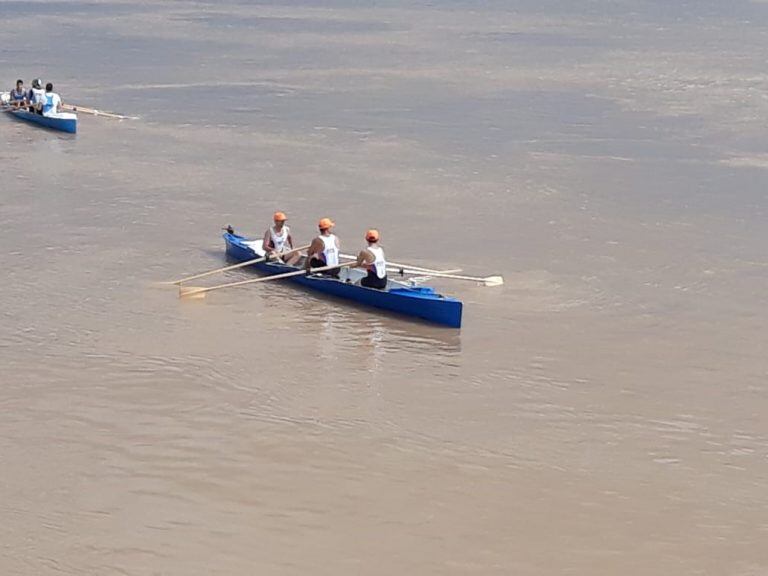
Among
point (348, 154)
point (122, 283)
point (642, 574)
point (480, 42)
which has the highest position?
point (480, 42)

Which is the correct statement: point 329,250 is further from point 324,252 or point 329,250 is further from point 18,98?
point 18,98

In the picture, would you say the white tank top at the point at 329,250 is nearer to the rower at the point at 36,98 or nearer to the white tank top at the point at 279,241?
the white tank top at the point at 279,241

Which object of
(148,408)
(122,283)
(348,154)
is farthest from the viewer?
(348,154)

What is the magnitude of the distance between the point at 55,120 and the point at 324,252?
14.1 metres

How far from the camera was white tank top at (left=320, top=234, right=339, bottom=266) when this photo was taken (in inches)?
731

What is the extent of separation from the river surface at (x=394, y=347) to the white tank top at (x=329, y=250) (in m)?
0.62

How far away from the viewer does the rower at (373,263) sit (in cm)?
1775

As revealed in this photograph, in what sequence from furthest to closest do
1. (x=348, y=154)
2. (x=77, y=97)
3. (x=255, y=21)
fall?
(x=255, y=21), (x=77, y=97), (x=348, y=154)

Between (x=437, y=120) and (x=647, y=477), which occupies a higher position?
(x=437, y=120)

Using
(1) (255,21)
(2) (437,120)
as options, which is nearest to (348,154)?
(2) (437,120)

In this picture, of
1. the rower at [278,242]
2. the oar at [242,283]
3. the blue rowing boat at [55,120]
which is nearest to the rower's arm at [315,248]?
the oar at [242,283]

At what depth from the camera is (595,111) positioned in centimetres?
3444

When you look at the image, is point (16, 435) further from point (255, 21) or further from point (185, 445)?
point (255, 21)

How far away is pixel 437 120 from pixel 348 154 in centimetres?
481
